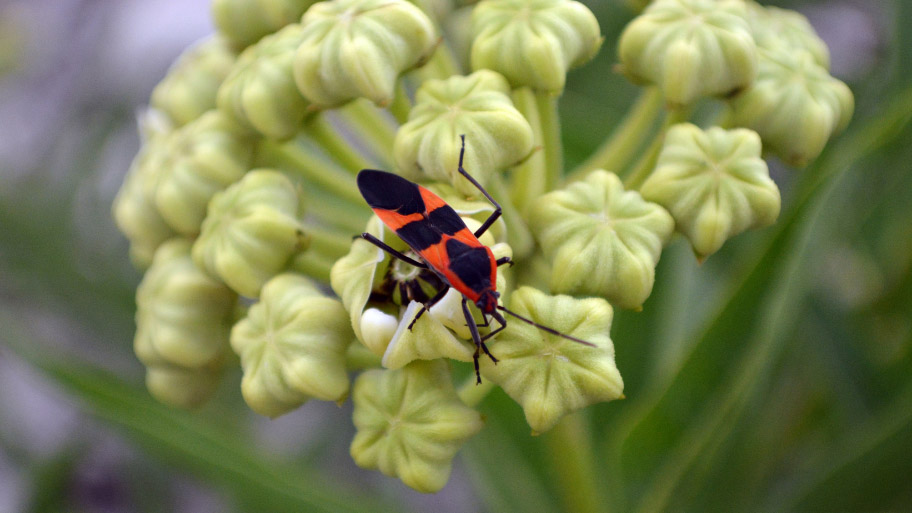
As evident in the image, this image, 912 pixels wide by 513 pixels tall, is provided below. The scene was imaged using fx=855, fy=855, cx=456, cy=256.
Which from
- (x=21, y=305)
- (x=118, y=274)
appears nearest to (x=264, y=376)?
(x=118, y=274)

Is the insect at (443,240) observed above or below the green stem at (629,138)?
above

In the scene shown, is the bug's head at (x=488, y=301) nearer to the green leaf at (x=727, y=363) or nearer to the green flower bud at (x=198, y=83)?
the green leaf at (x=727, y=363)

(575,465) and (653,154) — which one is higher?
(653,154)

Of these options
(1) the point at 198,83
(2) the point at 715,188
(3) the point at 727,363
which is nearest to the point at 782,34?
(2) the point at 715,188

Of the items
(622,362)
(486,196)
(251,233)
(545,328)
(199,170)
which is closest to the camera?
(545,328)

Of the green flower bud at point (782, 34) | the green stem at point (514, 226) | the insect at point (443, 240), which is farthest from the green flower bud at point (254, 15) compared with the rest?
the green flower bud at point (782, 34)

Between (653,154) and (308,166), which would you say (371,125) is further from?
(653,154)

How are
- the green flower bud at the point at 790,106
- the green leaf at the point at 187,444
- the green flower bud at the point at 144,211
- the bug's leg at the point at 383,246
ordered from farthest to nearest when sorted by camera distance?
the green flower bud at the point at 144,211 → the green leaf at the point at 187,444 → the green flower bud at the point at 790,106 → the bug's leg at the point at 383,246

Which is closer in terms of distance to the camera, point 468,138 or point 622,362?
point 468,138
